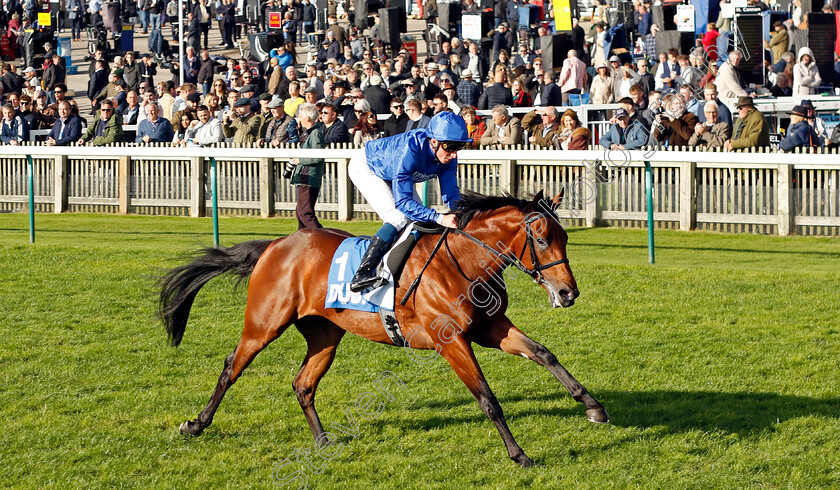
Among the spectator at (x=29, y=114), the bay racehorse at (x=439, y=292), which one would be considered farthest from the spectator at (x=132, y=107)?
the bay racehorse at (x=439, y=292)

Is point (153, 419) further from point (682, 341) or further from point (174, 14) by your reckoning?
point (174, 14)

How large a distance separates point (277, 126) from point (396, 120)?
63.6 inches

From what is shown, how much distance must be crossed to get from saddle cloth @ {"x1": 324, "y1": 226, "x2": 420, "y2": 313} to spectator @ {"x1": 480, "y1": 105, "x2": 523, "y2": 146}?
799 centimetres

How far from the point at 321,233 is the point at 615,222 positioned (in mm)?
7638

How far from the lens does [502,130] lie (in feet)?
45.4

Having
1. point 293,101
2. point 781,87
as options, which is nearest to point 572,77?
point 781,87

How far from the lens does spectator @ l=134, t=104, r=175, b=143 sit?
52.1 feet

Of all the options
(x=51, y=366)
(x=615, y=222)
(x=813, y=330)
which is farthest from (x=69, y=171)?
(x=813, y=330)

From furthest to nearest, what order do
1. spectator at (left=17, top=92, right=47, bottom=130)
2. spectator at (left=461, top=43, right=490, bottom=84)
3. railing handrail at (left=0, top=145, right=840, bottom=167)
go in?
spectator at (left=461, top=43, right=490, bottom=84), spectator at (left=17, top=92, right=47, bottom=130), railing handrail at (left=0, top=145, right=840, bottom=167)

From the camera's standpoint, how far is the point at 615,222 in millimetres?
13133

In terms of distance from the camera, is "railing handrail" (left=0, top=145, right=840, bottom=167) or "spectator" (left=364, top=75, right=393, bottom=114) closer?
"railing handrail" (left=0, top=145, right=840, bottom=167)

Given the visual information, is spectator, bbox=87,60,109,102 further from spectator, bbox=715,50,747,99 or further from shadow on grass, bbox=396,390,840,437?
shadow on grass, bbox=396,390,840,437

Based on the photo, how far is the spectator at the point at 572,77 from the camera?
682 inches

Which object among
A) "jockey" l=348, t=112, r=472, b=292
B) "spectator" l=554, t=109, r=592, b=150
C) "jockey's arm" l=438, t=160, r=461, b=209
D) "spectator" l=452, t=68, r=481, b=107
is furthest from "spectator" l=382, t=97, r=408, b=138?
"jockey's arm" l=438, t=160, r=461, b=209
